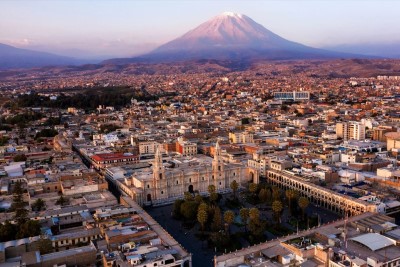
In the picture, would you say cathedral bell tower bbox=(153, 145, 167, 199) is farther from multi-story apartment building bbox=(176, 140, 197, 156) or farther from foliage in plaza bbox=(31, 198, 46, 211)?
multi-story apartment building bbox=(176, 140, 197, 156)

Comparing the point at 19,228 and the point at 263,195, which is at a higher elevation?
the point at 19,228

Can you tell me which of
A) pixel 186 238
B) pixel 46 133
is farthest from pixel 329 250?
pixel 46 133

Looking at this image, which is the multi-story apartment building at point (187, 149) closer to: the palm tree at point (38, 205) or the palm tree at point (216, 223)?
the palm tree at point (216, 223)

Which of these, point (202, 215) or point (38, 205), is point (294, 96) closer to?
point (202, 215)

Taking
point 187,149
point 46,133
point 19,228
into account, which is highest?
point 19,228

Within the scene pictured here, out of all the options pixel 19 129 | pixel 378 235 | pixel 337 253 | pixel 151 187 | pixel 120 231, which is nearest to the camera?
pixel 337 253

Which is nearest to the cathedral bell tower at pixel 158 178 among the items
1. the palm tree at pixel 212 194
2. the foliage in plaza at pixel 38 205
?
the palm tree at pixel 212 194

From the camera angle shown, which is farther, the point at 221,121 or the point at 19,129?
the point at 221,121

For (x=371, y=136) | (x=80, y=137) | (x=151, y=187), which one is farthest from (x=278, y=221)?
(x=80, y=137)

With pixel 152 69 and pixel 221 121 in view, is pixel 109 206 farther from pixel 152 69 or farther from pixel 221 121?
A: pixel 152 69
